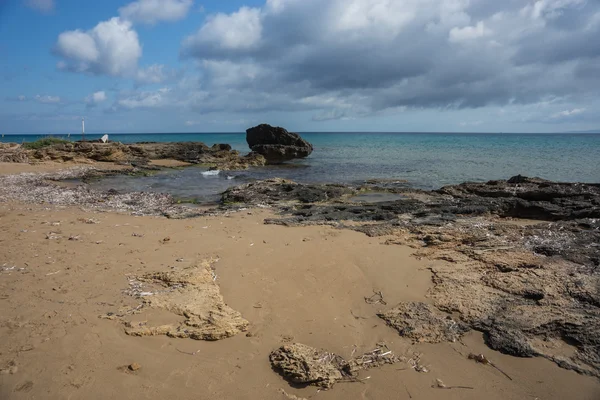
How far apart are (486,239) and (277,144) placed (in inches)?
1253

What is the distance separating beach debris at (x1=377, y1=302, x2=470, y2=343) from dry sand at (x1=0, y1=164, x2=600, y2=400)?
11 centimetres

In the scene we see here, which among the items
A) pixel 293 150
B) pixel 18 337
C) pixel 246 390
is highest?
pixel 293 150

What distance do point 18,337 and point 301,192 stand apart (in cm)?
984

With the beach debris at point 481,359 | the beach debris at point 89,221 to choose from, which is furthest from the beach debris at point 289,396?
the beach debris at point 89,221

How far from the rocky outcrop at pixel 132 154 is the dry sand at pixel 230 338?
61.4ft

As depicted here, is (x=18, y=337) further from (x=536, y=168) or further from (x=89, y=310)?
(x=536, y=168)

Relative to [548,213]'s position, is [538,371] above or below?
below

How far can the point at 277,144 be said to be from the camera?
37625 millimetres

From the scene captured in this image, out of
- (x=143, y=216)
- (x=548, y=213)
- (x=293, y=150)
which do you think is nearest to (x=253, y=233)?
(x=143, y=216)

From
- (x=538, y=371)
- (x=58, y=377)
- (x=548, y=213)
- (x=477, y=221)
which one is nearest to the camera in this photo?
(x=58, y=377)

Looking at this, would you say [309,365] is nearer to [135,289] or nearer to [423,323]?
[423,323]

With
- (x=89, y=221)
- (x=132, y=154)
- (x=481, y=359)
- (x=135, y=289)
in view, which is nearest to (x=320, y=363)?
(x=481, y=359)

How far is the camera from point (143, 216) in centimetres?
991

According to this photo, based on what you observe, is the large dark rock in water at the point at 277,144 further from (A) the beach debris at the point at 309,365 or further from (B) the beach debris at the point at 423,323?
(A) the beach debris at the point at 309,365
